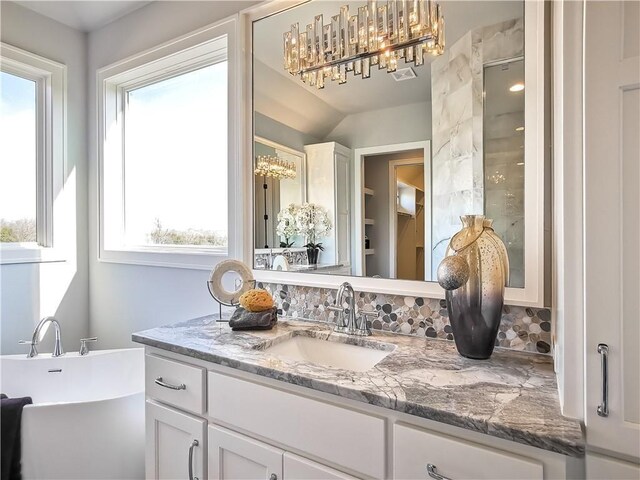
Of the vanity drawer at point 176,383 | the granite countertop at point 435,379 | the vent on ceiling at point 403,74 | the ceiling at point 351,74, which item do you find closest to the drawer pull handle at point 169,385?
the vanity drawer at point 176,383

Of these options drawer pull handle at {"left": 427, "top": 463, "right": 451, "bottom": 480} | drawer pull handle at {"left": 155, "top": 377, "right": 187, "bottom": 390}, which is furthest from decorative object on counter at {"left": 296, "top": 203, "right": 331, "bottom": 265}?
drawer pull handle at {"left": 427, "top": 463, "right": 451, "bottom": 480}

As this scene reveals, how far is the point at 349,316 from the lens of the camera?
1.48 m

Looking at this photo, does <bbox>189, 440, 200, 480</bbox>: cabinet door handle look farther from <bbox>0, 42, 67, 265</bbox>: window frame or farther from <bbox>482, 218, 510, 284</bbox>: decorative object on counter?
<bbox>0, 42, 67, 265</bbox>: window frame

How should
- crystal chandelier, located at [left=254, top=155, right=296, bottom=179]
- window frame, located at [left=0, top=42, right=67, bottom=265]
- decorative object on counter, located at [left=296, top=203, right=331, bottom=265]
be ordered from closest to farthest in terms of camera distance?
decorative object on counter, located at [left=296, top=203, right=331, bottom=265] → crystal chandelier, located at [left=254, top=155, right=296, bottom=179] → window frame, located at [left=0, top=42, right=67, bottom=265]

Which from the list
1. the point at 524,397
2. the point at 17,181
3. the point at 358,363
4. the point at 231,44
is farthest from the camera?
the point at 17,181

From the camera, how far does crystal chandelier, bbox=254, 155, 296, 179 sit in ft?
5.76

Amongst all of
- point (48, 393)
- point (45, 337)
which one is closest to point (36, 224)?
point (45, 337)

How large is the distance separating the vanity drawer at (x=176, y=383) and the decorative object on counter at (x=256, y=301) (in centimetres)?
34

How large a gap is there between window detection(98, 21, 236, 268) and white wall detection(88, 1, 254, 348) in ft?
0.26

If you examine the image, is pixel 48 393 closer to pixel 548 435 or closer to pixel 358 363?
pixel 358 363

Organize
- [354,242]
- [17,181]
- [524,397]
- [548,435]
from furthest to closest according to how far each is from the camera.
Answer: [17,181] → [354,242] → [524,397] → [548,435]

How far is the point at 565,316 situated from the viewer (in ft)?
2.42

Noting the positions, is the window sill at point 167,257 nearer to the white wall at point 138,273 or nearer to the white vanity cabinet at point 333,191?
the white wall at point 138,273

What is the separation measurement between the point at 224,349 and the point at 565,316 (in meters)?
0.98
